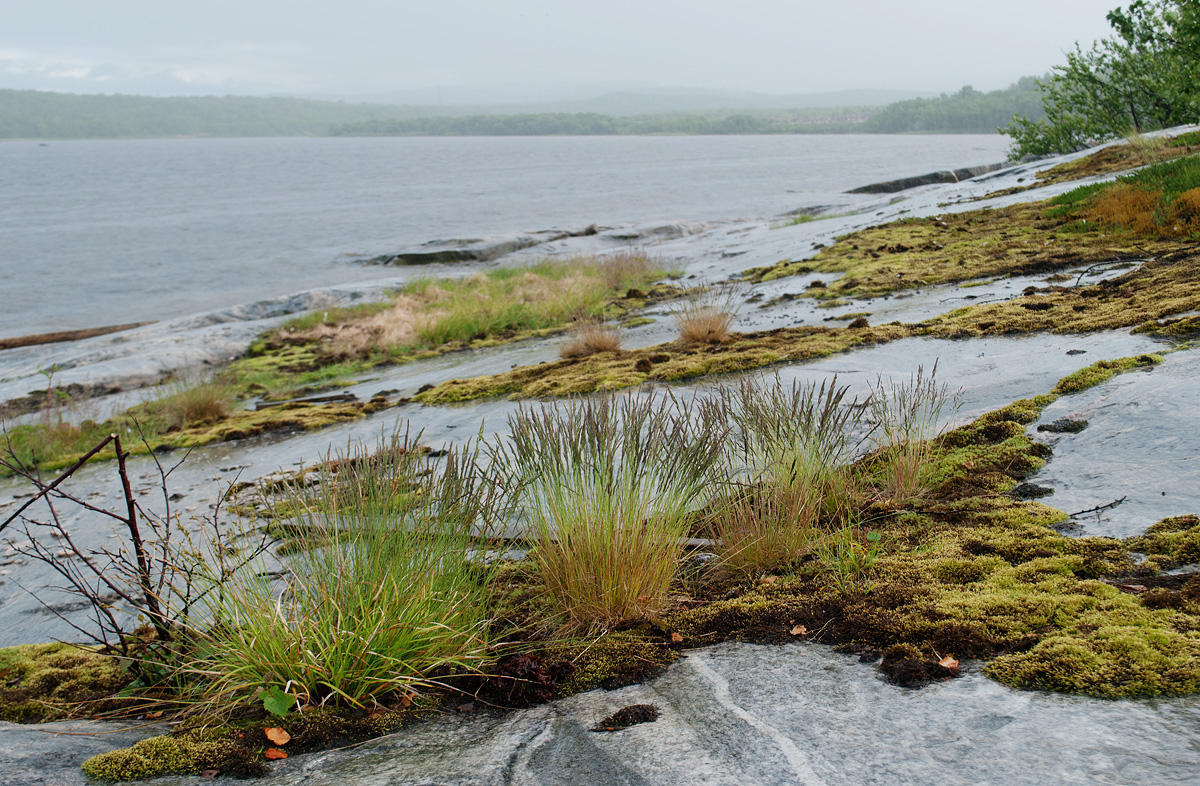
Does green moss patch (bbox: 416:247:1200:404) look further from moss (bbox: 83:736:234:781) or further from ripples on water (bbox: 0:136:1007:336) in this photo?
ripples on water (bbox: 0:136:1007:336)

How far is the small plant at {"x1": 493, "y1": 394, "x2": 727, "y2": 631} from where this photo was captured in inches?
123

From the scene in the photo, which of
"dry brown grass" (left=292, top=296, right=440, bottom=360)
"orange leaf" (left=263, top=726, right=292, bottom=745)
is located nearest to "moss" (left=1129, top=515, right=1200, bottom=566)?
"orange leaf" (left=263, top=726, right=292, bottom=745)

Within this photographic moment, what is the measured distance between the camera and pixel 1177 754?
176 centimetres

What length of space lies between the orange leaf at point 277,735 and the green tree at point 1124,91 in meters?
18.2

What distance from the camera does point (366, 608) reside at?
271 cm

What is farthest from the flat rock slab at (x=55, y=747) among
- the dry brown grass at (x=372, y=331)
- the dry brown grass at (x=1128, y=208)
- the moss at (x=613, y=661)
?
the dry brown grass at (x=372, y=331)

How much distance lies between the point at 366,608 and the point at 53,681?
1942 millimetres

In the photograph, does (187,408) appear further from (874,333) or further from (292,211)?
(292,211)

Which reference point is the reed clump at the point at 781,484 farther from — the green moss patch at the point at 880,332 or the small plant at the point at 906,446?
the green moss patch at the point at 880,332

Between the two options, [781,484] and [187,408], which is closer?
[781,484]

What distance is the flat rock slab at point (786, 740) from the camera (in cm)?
185

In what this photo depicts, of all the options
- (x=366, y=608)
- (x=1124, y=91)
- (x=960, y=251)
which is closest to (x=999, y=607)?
(x=366, y=608)

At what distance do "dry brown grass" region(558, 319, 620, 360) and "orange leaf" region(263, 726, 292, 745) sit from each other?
6.64 meters

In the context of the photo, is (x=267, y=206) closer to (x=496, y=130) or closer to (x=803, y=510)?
(x=803, y=510)
